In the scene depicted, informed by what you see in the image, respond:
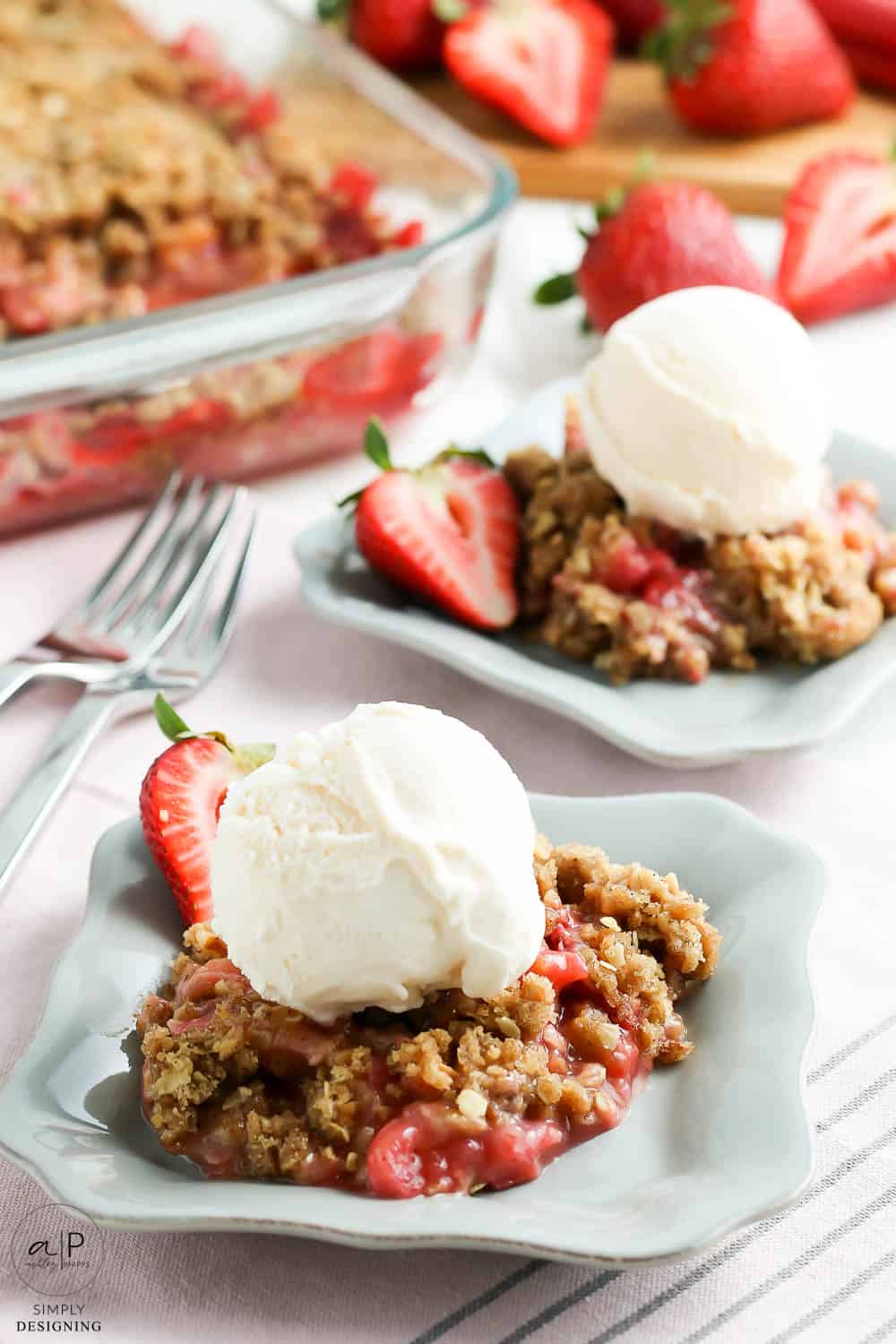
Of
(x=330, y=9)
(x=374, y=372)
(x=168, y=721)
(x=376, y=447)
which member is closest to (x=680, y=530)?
(x=376, y=447)

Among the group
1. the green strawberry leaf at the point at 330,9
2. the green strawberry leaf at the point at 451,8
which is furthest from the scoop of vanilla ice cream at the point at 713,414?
the green strawberry leaf at the point at 330,9

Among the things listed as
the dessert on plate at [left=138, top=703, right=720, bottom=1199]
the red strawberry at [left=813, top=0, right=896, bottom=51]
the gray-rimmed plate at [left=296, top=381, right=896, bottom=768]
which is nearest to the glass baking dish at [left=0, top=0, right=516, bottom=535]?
Result: the gray-rimmed plate at [left=296, top=381, right=896, bottom=768]

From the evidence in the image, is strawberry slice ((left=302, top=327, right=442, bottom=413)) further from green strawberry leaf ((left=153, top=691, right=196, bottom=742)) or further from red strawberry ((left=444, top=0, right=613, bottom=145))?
red strawberry ((left=444, top=0, right=613, bottom=145))

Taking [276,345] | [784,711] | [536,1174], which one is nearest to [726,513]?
[784,711]

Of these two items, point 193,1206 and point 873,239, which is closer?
point 193,1206

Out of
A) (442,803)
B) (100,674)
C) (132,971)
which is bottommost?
(100,674)

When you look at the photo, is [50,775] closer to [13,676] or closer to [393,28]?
[13,676]

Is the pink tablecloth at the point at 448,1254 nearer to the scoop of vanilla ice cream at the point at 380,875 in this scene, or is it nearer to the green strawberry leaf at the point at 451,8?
the scoop of vanilla ice cream at the point at 380,875

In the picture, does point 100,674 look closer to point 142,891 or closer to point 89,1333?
point 142,891
